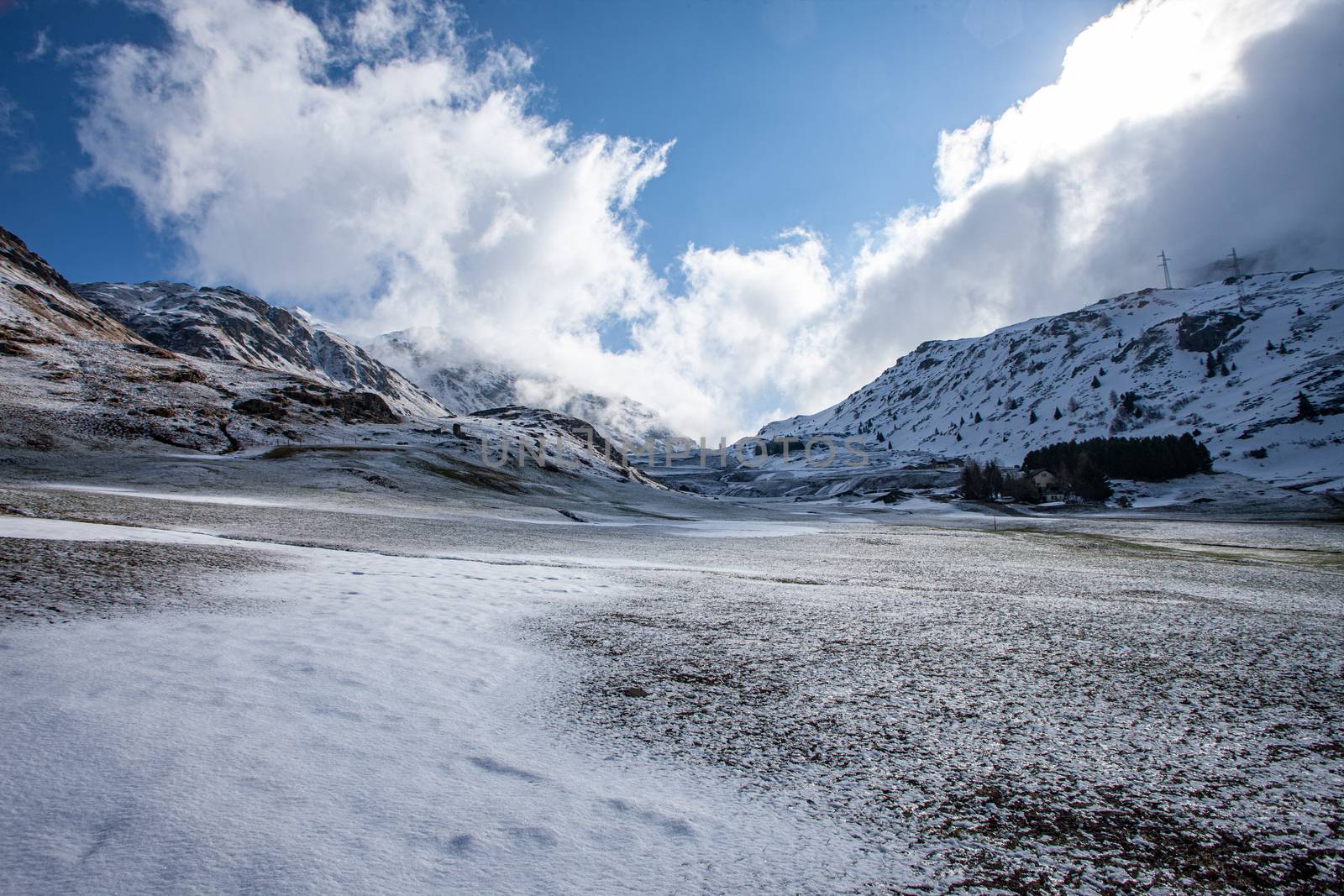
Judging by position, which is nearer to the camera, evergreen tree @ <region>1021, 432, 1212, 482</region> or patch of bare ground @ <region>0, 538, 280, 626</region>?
patch of bare ground @ <region>0, 538, 280, 626</region>

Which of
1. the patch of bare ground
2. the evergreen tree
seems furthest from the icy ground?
the evergreen tree

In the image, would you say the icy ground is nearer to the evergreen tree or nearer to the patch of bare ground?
the patch of bare ground

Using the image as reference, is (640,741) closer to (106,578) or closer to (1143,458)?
(106,578)

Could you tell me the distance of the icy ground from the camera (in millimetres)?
2211

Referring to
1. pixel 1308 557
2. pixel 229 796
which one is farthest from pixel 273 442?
pixel 1308 557

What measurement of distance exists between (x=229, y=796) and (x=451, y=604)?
483 cm

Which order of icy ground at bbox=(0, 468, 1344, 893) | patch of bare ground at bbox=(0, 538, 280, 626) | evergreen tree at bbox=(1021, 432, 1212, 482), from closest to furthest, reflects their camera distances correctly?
1. icy ground at bbox=(0, 468, 1344, 893)
2. patch of bare ground at bbox=(0, 538, 280, 626)
3. evergreen tree at bbox=(1021, 432, 1212, 482)

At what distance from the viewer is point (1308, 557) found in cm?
2044

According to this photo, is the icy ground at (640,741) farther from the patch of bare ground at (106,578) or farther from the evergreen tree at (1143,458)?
the evergreen tree at (1143,458)

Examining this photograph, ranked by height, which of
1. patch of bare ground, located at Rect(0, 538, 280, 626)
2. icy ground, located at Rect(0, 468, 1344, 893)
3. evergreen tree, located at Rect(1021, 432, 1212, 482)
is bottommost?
icy ground, located at Rect(0, 468, 1344, 893)

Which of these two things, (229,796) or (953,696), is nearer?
(229,796)

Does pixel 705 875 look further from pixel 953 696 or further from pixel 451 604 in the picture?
pixel 451 604

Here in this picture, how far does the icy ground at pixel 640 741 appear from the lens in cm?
221

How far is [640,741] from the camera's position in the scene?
3.40 meters
